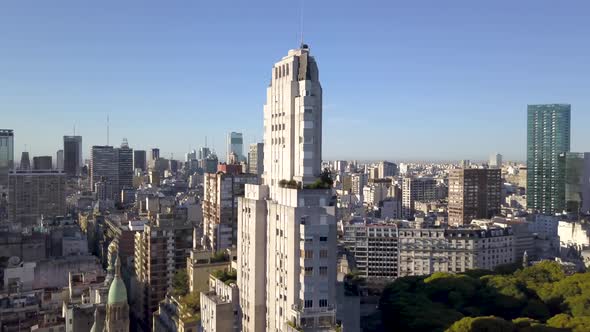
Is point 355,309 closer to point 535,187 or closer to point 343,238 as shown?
point 343,238

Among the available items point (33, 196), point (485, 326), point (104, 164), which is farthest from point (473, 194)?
point (104, 164)

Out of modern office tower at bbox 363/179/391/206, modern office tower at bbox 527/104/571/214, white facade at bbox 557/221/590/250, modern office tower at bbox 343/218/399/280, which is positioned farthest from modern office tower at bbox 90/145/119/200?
white facade at bbox 557/221/590/250

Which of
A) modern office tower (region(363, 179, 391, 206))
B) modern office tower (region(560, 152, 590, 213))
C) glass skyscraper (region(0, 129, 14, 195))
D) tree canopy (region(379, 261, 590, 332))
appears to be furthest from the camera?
modern office tower (region(363, 179, 391, 206))

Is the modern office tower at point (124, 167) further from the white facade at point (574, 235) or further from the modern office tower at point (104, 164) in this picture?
the white facade at point (574, 235)

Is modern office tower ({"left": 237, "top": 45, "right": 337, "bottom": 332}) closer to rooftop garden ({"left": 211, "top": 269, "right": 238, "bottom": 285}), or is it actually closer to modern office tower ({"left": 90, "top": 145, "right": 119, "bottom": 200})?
rooftop garden ({"left": 211, "top": 269, "right": 238, "bottom": 285})

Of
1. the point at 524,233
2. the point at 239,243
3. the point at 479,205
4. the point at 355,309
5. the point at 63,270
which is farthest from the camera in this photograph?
the point at 479,205

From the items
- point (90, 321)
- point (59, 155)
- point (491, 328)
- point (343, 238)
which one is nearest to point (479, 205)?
point (343, 238)

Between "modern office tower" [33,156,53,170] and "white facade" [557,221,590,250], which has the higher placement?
"modern office tower" [33,156,53,170]
